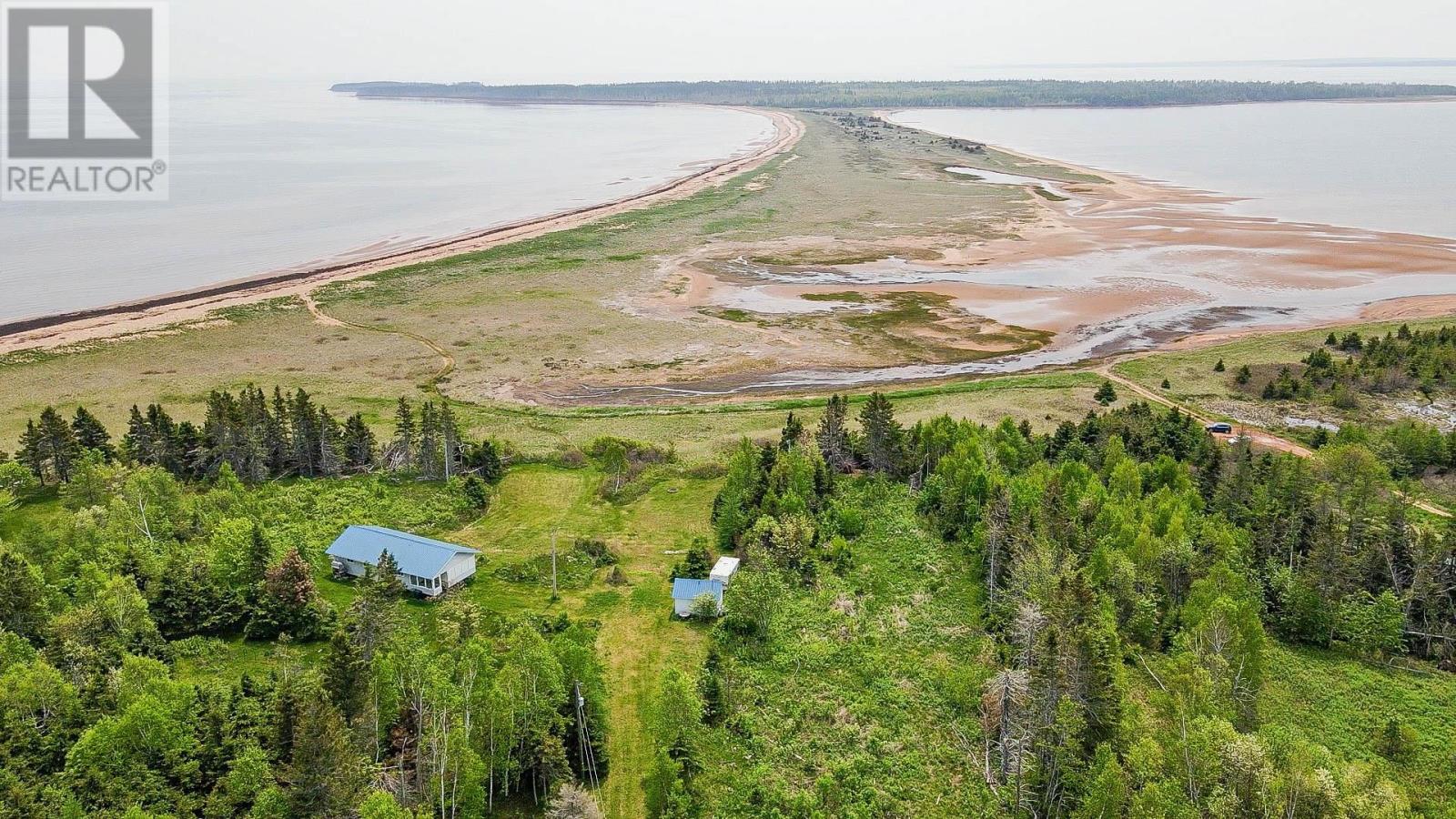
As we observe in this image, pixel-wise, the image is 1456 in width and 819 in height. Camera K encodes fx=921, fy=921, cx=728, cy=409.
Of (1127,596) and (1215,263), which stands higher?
(1215,263)

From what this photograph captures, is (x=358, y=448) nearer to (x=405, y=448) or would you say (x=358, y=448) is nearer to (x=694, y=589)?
(x=405, y=448)

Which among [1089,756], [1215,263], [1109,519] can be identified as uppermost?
[1215,263]

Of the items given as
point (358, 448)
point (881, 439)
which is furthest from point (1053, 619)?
point (358, 448)

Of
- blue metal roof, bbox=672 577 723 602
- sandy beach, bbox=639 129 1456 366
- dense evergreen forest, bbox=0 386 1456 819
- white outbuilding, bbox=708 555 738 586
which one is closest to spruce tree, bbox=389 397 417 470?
dense evergreen forest, bbox=0 386 1456 819

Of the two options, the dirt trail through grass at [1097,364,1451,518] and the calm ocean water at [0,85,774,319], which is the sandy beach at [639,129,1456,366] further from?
the calm ocean water at [0,85,774,319]

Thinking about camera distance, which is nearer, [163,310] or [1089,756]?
[1089,756]

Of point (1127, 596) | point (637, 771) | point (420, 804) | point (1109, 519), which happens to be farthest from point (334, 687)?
point (1109, 519)

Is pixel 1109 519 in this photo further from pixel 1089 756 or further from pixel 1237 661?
pixel 1089 756
